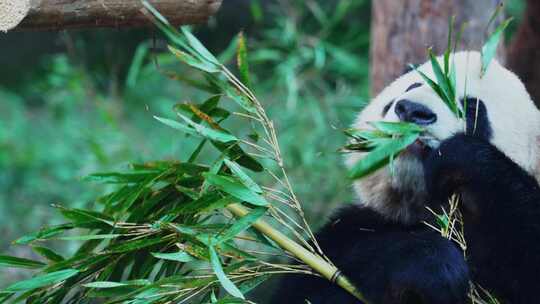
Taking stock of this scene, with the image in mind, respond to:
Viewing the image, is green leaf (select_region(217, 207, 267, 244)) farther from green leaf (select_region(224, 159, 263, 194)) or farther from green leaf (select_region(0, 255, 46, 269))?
green leaf (select_region(0, 255, 46, 269))

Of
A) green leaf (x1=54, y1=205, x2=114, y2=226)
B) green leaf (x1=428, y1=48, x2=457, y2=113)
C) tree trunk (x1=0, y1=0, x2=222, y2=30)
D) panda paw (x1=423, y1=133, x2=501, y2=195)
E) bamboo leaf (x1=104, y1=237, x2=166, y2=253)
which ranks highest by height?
tree trunk (x1=0, y1=0, x2=222, y2=30)

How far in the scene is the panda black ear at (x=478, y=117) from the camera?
2.86 meters

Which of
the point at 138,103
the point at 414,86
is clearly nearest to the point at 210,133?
the point at 414,86

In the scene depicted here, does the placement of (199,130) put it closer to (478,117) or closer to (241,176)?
(241,176)

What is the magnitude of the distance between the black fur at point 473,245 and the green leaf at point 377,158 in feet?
0.91

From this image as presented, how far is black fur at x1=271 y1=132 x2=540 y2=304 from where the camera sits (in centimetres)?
259

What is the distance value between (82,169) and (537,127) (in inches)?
163

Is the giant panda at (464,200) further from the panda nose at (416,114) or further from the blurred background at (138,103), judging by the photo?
the blurred background at (138,103)

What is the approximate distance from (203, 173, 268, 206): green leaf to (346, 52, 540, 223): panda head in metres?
0.48

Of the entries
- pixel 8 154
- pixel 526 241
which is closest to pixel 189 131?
pixel 526 241

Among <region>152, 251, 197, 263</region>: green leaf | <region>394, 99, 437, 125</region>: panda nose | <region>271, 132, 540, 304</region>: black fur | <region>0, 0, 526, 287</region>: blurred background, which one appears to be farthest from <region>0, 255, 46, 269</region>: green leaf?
<region>0, 0, 526, 287</region>: blurred background

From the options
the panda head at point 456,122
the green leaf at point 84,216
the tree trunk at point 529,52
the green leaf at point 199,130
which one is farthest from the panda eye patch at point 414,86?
the tree trunk at point 529,52

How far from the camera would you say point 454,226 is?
113 inches

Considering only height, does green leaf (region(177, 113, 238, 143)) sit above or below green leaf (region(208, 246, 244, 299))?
above
